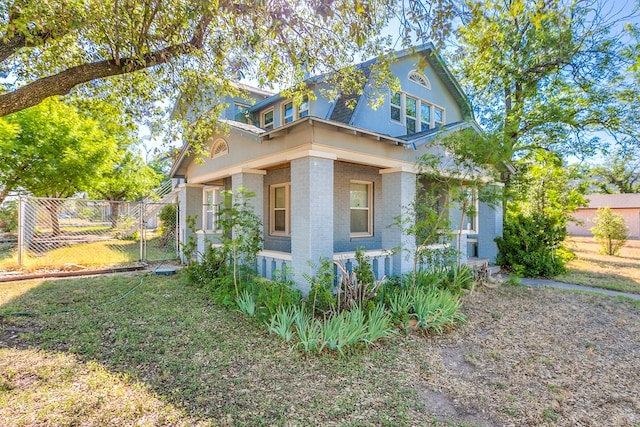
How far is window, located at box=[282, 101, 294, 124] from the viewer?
438 inches

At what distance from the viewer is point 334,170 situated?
9.20 m

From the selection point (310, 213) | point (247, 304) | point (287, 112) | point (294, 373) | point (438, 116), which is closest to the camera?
point (294, 373)

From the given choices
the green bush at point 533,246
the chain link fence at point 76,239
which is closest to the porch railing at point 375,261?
the green bush at point 533,246

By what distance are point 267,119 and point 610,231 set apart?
18.1 m

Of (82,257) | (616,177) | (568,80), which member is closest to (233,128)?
(82,257)

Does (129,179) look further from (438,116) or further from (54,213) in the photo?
(438,116)

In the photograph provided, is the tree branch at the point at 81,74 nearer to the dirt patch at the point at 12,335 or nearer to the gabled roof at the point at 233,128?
the gabled roof at the point at 233,128

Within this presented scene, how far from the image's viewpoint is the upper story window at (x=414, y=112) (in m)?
10.6

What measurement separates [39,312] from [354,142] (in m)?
7.23

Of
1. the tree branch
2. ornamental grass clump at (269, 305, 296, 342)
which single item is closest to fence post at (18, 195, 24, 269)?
the tree branch

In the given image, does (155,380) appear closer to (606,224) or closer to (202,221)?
(202,221)

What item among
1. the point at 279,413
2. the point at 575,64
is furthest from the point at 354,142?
the point at 575,64

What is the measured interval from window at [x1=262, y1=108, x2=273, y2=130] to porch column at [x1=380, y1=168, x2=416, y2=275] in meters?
5.67

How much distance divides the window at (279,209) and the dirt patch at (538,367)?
5759 mm
